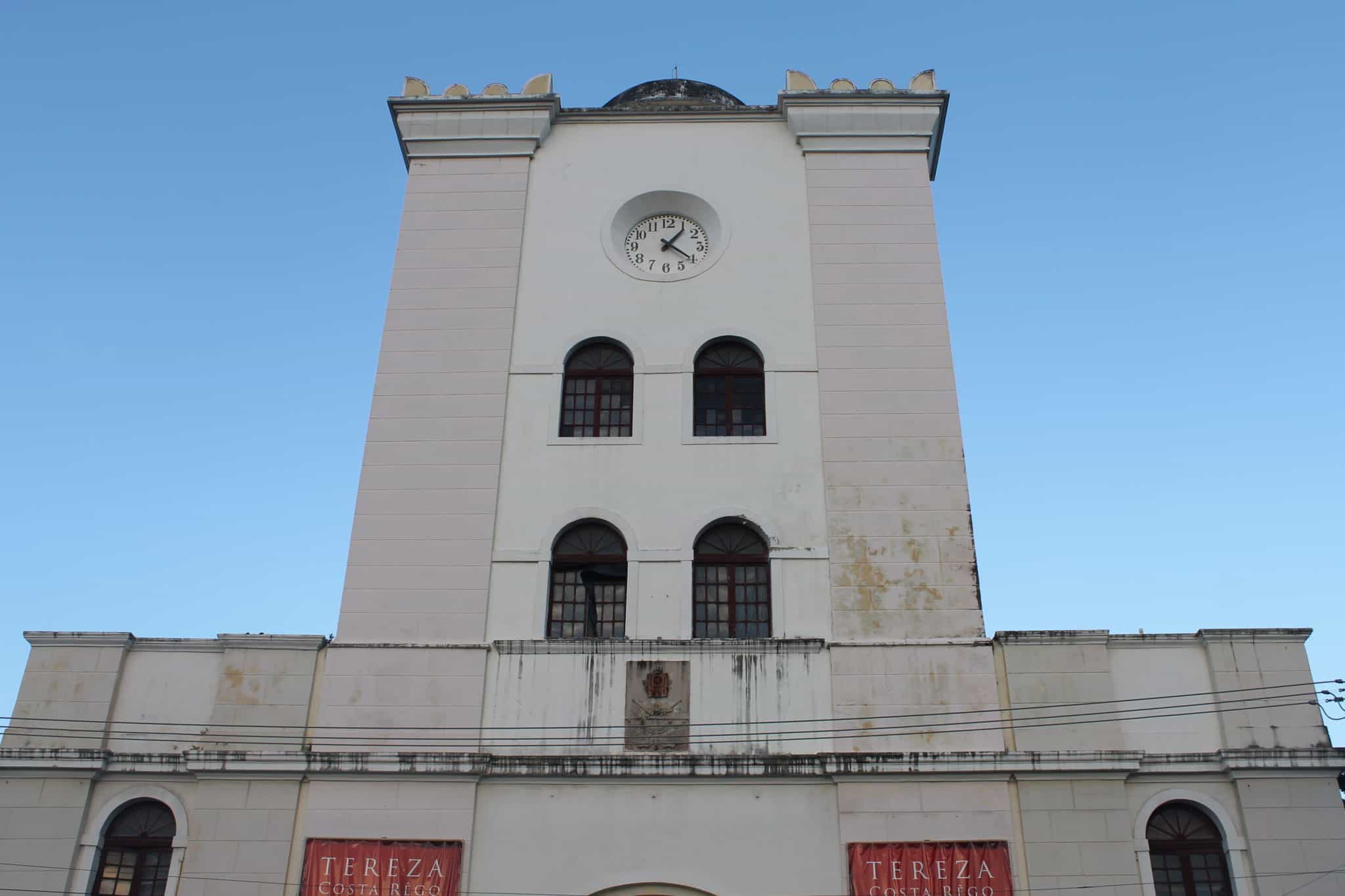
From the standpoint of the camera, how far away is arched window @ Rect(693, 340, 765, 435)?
20.4m

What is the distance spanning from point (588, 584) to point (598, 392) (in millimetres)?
3510

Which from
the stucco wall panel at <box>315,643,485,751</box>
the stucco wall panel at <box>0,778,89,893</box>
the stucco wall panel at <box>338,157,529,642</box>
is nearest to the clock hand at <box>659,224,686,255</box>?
the stucco wall panel at <box>338,157,529,642</box>

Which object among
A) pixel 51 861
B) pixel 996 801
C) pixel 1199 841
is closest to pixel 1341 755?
pixel 1199 841

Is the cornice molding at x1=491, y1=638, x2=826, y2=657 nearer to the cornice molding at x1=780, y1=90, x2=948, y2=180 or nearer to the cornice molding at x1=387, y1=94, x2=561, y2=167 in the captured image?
the cornice molding at x1=780, y1=90, x2=948, y2=180

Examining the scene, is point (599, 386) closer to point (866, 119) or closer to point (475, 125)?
point (475, 125)

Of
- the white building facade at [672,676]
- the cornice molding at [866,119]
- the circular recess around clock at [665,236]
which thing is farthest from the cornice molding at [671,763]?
the cornice molding at [866,119]

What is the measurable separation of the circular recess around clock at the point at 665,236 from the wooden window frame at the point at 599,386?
62.6 inches

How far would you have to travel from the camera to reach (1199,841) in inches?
669

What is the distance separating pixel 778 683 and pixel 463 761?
15.1 ft

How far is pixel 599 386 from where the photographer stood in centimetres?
2081

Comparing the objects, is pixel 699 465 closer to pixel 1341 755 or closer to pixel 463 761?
pixel 463 761

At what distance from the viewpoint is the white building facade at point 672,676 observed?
16.9 meters

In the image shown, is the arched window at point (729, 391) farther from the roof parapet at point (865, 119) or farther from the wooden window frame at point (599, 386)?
the roof parapet at point (865, 119)

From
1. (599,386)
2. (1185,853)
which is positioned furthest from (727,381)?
(1185,853)
